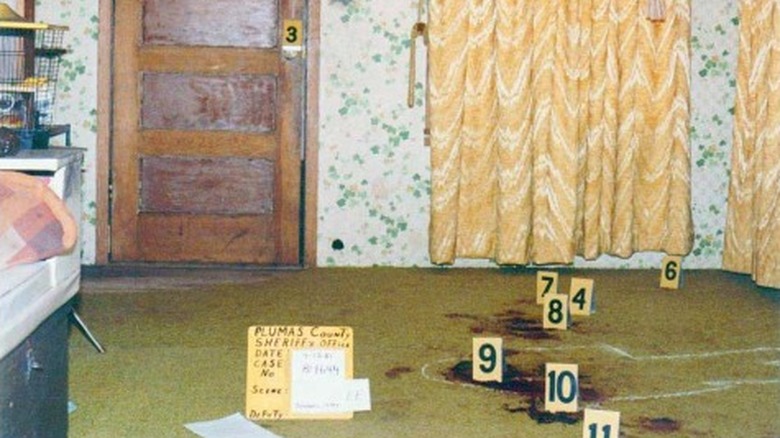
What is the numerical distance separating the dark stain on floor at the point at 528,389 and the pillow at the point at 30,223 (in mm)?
1433

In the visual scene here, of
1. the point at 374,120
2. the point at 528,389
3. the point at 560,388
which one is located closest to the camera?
the point at 560,388

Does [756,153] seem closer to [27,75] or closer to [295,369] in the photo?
[295,369]

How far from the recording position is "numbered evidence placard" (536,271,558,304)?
14.2ft

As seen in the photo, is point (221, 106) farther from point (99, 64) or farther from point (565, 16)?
point (565, 16)

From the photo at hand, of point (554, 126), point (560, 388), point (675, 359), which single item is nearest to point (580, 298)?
point (675, 359)

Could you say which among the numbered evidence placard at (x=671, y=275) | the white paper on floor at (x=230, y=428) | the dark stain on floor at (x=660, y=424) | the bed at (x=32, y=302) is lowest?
the white paper on floor at (x=230, y=428)

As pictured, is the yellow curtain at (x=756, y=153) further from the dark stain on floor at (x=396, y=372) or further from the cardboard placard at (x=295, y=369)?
the cardboard placard at (x=295, y=369)

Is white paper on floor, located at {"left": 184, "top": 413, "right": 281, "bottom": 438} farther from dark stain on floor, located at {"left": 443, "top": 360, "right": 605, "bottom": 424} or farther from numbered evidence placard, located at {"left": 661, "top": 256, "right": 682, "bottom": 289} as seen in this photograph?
numbered evidence placard, located at {"left": 661, "top": 256, "right": 682, "bottom": 289}

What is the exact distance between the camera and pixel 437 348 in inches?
149

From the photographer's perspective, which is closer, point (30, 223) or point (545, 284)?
point (30, 223)

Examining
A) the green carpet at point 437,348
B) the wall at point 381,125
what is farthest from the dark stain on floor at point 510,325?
the wall at point 381,125

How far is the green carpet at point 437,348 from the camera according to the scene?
299cm

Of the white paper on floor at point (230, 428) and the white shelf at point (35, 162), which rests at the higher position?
the white shelf at point (35, 162)

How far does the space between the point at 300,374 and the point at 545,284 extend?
1.73 metres
